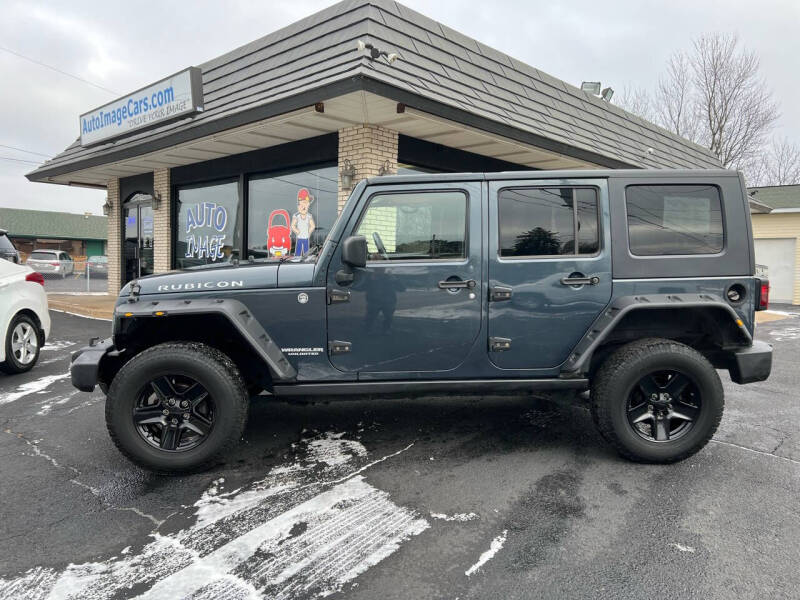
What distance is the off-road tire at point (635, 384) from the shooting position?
3.33 m

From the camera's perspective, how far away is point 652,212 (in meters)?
3.53

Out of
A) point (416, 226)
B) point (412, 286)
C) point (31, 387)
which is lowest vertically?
point (31, 387)

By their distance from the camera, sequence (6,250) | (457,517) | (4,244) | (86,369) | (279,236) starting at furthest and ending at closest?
(279,236) < (4,244) < (6,250) < (86,369) < (457,517)

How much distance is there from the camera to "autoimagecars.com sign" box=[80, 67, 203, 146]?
8898 mm

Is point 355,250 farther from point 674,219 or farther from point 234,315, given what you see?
point 674,219

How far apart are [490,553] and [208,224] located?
10.3 metres

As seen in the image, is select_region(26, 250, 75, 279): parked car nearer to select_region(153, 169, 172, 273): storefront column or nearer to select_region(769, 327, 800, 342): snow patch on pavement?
select_region(153, 169, 172, 273): storefront column

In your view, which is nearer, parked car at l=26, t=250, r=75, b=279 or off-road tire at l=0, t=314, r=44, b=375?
off-road tire at l=0, t=314, r=44, b=375

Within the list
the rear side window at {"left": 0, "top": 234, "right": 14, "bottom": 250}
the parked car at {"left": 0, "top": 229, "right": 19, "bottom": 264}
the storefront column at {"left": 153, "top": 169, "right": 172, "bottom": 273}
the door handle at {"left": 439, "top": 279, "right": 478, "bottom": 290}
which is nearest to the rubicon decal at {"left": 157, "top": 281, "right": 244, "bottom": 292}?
the door handle at {"left": 439, "top": 279, "right": 478, "bottom": 290}

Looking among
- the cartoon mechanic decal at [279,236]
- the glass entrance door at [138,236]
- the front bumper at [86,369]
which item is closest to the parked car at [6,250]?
the cartoon mechanic decal at [279,236]

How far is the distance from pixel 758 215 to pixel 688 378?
21.7 m

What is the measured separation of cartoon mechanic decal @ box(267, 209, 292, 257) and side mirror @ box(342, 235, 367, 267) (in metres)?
6.44

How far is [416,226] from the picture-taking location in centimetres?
347

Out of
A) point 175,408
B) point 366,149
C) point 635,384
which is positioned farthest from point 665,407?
point 366,149
